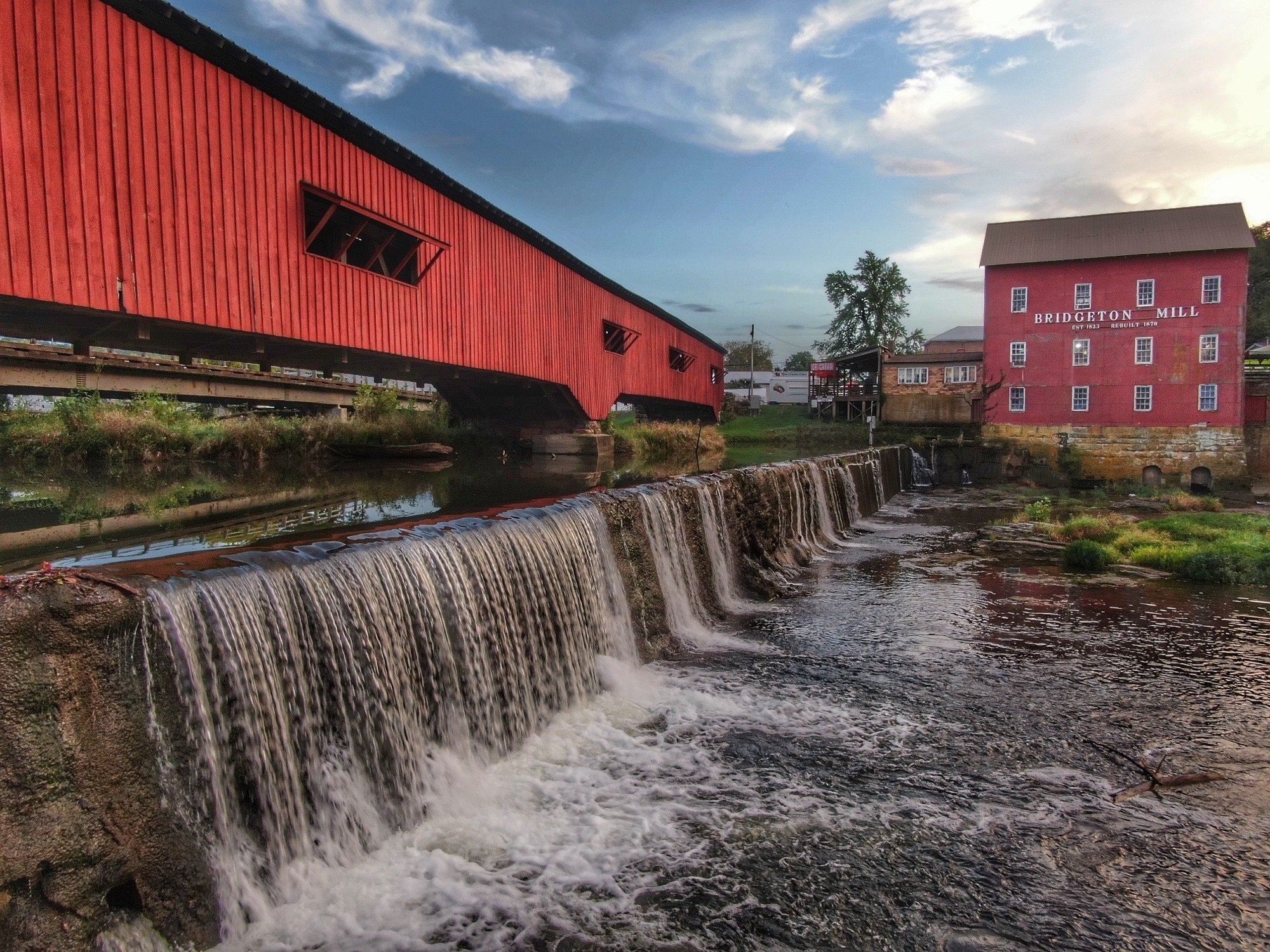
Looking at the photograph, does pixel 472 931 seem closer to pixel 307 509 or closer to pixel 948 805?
pixel 948 805

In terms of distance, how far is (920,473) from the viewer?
28.0 m

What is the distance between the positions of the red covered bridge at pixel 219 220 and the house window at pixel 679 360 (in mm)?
13678

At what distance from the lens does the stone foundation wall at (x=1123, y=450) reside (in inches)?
1118

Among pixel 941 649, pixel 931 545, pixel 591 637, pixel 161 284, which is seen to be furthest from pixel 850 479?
pixel 161 284

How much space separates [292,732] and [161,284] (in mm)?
8901

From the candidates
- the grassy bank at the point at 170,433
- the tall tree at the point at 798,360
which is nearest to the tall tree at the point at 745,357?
the tall tree at the point at 798,360

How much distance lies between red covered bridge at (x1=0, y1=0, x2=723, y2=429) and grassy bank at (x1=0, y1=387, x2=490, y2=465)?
10.8 feet

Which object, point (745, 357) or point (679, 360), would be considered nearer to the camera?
point (679, 360)

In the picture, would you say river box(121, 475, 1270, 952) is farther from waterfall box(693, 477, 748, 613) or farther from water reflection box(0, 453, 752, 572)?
water reflection box(0, 453, 752, 572)

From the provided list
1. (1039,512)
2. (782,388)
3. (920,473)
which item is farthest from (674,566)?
(782,388)

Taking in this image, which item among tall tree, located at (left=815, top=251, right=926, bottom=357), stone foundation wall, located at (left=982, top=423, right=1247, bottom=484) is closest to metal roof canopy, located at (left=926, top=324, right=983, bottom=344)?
tall tree, located at (left=815, top=251, right=926, bottom=357)

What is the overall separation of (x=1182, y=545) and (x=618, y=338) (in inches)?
761

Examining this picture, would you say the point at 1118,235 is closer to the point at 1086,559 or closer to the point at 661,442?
the point at 661,442

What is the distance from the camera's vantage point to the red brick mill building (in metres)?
28.9
